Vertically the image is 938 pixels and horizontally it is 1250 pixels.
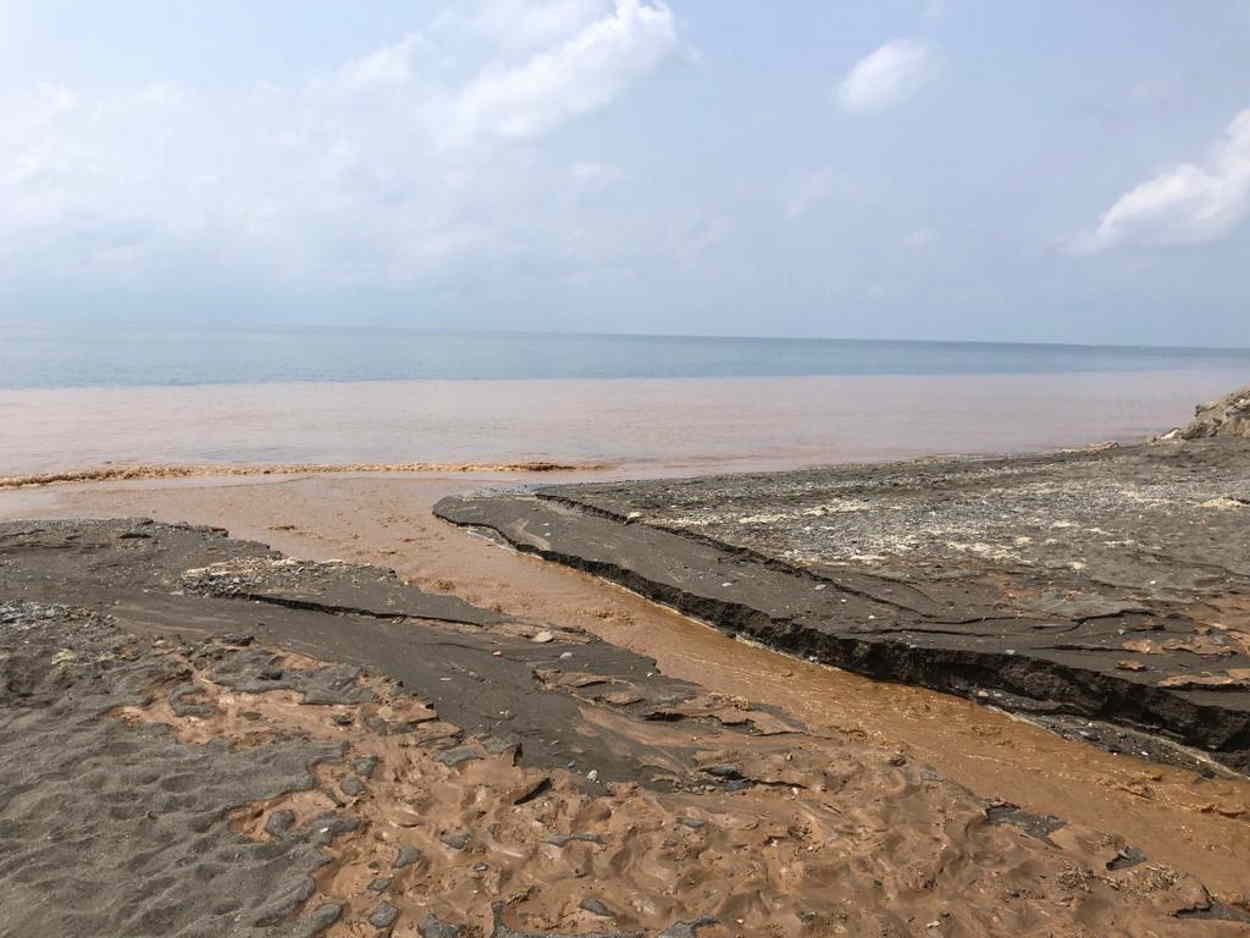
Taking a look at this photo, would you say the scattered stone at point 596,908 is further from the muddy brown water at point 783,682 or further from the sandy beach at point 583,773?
the muddy brown water at point 783,682

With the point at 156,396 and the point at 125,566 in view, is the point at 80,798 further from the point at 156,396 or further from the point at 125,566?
the point at 156,396

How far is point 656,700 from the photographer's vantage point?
6.05 m

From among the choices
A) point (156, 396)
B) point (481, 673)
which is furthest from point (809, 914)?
point (156, 396)

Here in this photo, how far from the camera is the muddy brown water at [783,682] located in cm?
495

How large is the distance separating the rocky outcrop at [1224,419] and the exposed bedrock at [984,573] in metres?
5.66

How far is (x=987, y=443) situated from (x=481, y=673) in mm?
22702

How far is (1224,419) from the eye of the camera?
19.7 m

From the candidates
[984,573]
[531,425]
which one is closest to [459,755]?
[984,573]

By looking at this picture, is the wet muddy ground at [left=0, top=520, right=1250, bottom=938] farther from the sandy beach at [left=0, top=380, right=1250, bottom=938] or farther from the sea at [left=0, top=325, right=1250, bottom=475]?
the sea at [left=0, top=325, right=1250, bottom=475]

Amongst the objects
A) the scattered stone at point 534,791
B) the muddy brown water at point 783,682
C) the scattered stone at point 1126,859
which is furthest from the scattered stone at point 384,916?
the scattered stone at point 1126,859

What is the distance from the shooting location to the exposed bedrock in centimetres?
618

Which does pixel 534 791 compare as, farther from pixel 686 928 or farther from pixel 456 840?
pixel 686 928

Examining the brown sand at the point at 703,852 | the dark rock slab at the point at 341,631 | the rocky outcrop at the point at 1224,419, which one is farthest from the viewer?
the rocky outcrop at the point at 1224,419

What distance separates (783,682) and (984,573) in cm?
275
